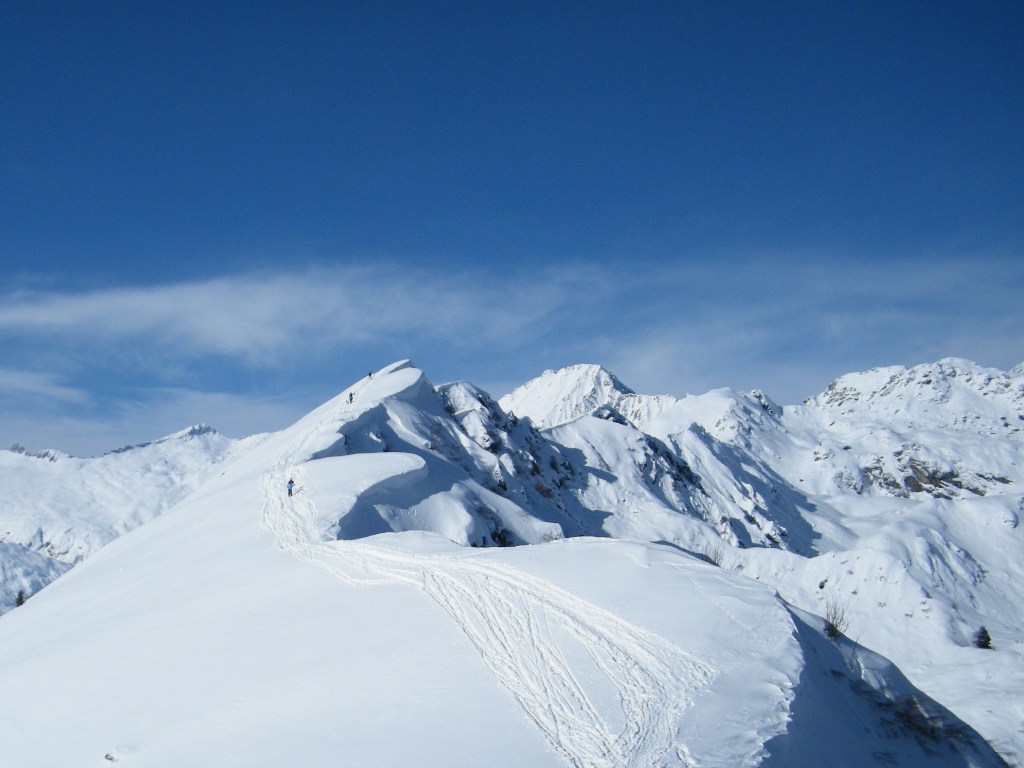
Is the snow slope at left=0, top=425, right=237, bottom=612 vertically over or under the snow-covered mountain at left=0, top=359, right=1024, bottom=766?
over

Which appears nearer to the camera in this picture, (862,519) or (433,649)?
(433,649)

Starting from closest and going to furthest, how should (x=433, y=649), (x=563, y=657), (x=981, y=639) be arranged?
1. (x=563, y=657)
2. (x=433, y=649)
3. (x=981, y=639)

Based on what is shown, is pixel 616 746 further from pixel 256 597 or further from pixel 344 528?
pixel 344 528

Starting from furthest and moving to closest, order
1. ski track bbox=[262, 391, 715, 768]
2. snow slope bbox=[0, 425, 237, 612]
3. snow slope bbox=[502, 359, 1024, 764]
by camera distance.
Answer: snow slope bbox=[0, 425, 237, 612] → snow slope bbox=[502, 359, 1024, 764] → ski track bbox=[262, 391, 715, 768]

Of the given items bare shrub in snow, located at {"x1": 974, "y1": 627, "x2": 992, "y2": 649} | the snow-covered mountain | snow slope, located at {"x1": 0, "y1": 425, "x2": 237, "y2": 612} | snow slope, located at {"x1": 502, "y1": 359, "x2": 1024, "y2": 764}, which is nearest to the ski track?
the snow-covered mountain

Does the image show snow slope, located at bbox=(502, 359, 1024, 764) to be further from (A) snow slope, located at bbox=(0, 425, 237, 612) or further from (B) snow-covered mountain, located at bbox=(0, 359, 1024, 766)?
(A) snow slope, located at bbox=(0, 425, 237, 612)

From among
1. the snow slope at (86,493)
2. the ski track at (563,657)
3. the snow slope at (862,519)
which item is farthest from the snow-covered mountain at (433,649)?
the snow slope at (86,493)

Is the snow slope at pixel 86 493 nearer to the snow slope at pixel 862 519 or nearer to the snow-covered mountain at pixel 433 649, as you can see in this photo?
the snow-covered mountain at pixel 433 649

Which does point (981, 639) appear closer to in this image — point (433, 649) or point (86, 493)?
point (433, 649)

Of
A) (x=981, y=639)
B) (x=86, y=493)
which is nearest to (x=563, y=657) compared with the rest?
(x=981, y=639)

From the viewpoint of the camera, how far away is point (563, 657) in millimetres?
9602

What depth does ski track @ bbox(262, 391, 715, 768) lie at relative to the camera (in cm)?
743

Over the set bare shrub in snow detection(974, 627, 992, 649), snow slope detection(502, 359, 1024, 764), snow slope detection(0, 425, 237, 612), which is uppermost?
snow slope detection(0, 425, 237, 612)

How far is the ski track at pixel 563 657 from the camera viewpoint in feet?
24.4
